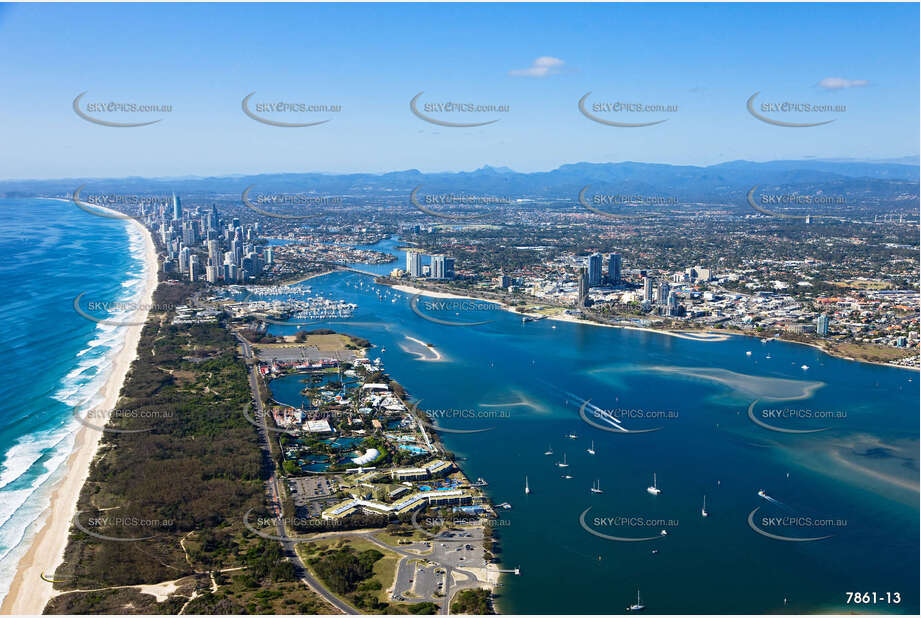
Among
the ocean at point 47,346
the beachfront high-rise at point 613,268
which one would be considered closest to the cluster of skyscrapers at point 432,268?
the beachfront high-rise at point 613,268

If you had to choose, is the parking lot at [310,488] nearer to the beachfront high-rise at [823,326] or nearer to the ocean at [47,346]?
the ocean at [47,346]

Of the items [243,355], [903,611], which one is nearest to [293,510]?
[903,611]

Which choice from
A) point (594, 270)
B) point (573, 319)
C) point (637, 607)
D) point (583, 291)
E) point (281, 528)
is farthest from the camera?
point (594, 270)

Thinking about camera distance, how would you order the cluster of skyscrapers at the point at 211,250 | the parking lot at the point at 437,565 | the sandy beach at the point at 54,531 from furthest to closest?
the cluster of skyscrapers at the point at 211,250, the parking lot at the point at 437,565, the sandy beach at the point at 54,531

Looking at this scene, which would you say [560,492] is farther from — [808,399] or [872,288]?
[872,288]

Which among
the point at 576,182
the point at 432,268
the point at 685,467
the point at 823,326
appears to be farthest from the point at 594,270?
the point at 576,182

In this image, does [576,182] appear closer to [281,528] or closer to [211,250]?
[211,250]

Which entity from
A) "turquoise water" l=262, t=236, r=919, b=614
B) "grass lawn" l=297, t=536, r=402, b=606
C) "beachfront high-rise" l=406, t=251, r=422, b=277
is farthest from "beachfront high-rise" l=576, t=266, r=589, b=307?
"grass lawn" l=297, t=536, r=402, b=606

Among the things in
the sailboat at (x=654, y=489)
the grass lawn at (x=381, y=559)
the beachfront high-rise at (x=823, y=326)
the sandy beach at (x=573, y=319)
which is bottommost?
the grass lawn at (x=381, y=559)
